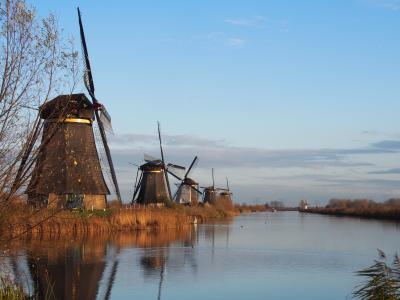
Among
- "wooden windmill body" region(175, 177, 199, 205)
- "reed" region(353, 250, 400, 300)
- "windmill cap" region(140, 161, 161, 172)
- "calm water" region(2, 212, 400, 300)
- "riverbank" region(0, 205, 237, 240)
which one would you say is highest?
"windmill cap" region(140, 161, 161, 172)

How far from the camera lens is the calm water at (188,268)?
33.6 ft

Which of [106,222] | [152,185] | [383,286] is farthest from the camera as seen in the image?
[152,185]

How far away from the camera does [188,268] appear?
13320mm

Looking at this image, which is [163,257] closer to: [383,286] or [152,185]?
[383,286]

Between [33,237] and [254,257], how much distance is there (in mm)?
6934

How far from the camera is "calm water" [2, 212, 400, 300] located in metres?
10.2

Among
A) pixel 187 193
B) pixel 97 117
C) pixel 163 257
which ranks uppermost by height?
pixel 97 117

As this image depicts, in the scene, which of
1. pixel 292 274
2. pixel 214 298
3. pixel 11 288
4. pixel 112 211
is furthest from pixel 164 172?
pixel 11 288

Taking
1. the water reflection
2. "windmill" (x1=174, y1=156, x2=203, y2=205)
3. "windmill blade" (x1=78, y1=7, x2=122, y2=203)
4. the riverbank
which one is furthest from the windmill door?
"windmill" (x1=174, y1=156, x2=203, y2=205)

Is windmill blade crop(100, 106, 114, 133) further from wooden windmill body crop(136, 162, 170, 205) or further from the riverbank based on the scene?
wooden windmill body crop(136, 162, 170, 205)

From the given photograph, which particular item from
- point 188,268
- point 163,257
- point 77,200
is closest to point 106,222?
point 77,200

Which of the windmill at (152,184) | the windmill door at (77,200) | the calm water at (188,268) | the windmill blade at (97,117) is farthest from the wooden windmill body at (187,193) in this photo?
the calm water at (188,268)

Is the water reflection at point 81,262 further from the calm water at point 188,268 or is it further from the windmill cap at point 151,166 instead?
the windmill cap at point 151,166

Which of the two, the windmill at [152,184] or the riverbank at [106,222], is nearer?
the riverbank at [106,222]
